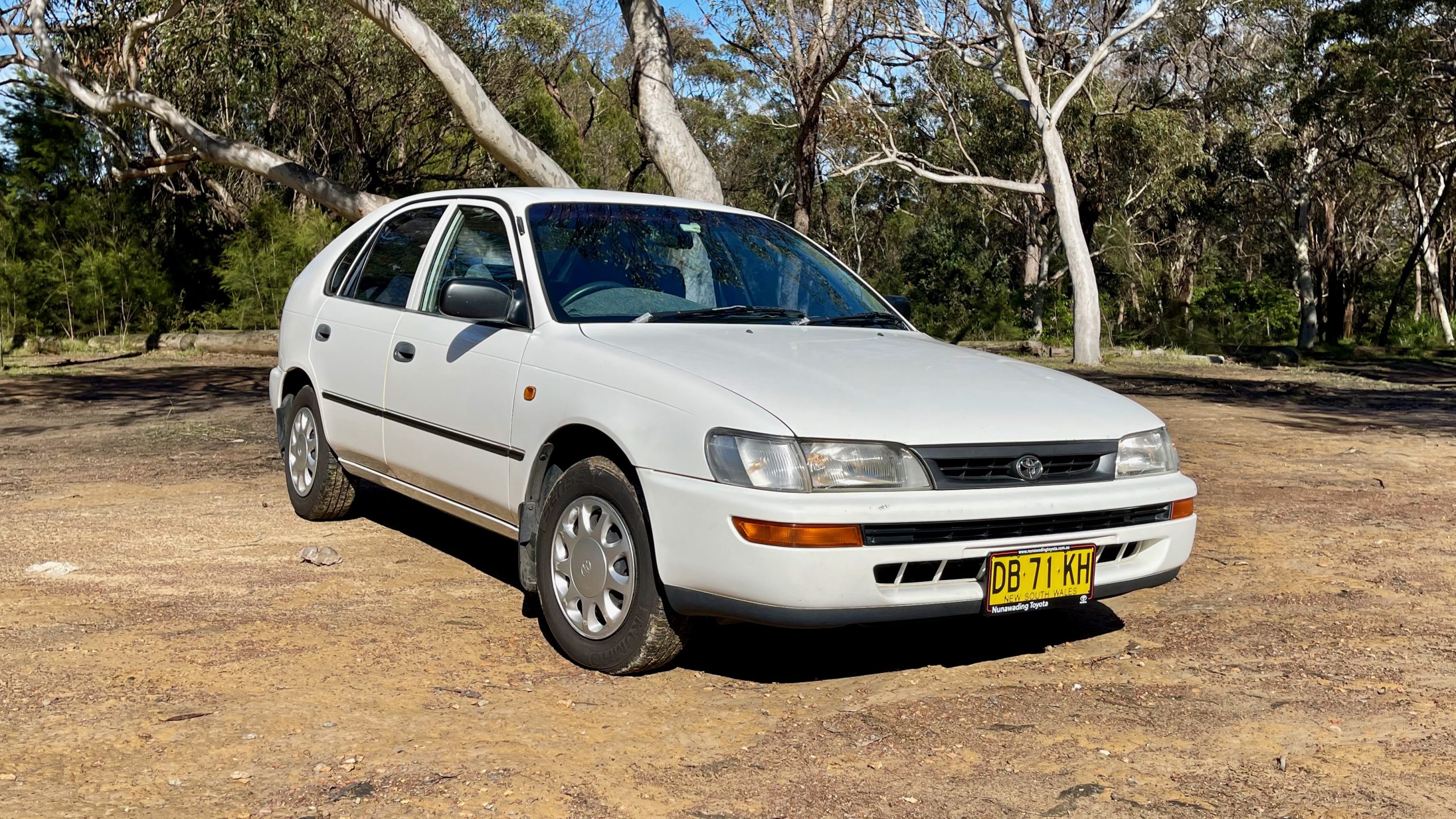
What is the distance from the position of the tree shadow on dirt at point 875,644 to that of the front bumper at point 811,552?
1.42ft

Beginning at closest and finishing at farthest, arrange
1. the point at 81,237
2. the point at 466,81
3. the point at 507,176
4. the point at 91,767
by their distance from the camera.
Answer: the point at 91,767 < the point at 466,81 < the point at 81,237 < the point at 507,176

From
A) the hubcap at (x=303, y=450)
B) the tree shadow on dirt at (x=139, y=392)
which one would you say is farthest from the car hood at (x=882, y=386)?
the tree shadow on dirt at (x=139, y=392)

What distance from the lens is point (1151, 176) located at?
34375 millimetres

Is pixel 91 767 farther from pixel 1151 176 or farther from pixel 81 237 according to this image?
pixel 1151 176

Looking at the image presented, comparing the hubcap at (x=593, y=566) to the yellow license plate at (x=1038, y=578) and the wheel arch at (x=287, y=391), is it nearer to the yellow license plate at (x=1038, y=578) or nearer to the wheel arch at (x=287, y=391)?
the yellow license plate at (x=1038, y=578)

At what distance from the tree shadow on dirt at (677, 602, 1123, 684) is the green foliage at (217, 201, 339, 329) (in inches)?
749

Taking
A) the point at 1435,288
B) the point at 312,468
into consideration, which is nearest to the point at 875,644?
the point at 312,468

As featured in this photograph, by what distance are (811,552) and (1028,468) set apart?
775 millimetres

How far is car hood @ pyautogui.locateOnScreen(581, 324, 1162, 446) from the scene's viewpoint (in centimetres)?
396

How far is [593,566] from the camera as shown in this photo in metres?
4.32

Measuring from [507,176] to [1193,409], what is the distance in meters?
20.7

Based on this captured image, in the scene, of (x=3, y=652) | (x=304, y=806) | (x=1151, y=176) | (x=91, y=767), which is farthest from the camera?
(x=1151, y=176)

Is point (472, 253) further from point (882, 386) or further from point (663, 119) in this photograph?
point (663, 119)

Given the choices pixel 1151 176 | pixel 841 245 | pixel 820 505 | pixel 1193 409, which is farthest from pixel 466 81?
pixel 841 245
